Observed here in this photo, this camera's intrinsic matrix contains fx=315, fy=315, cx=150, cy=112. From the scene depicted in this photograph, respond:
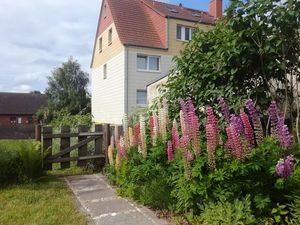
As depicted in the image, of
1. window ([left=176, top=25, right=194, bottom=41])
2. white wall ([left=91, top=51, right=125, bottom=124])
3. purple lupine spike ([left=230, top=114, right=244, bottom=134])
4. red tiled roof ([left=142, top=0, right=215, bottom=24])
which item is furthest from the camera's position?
red tiled roof ([left=142, top=0, right=215, bottom=24])

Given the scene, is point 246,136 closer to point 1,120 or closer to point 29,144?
point 29,144

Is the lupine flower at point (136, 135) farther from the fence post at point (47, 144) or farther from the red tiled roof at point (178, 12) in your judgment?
the red tiled roof at point (178, 12)

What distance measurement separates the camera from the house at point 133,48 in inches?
745

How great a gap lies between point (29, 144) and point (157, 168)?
317cm

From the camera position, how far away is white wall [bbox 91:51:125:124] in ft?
63.1

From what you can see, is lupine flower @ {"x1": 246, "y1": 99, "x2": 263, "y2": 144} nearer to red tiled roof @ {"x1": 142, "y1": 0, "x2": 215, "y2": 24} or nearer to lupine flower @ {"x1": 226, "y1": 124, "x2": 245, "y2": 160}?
lupine flower @ {"x1": 226, "y1": 124, "x2": 245, "y2": 160}

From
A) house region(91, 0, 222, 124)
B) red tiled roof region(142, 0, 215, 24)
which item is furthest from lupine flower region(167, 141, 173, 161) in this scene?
red tiled roof region(142, 0, 215, 24)

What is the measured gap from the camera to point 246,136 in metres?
3.05

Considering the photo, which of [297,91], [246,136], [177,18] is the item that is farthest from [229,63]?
[177,18]

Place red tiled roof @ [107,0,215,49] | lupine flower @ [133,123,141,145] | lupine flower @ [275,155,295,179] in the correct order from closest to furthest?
lupine flower @ [275,155,295,179] < lupine flower @ [133,123,141,145] < red tiled roof @ [107,0,215,49]

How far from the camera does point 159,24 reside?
20.8 m

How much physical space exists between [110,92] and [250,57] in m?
17.4

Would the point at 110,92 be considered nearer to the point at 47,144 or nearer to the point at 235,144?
the point at 47,144

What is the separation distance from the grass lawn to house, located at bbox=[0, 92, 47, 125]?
41.4 metres
